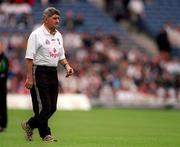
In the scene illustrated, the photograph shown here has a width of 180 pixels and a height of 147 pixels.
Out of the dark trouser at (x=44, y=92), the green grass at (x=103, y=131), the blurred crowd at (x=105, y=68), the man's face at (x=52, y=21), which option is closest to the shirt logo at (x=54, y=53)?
the dark trouser at (x=44, y=92)

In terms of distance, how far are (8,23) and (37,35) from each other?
79.5 feet

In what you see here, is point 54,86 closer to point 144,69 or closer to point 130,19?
point 144,69

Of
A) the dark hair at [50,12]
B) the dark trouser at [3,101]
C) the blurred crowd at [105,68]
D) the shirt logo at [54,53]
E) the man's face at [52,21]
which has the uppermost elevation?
the dark hair at [50,12]

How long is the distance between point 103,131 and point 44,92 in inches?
209

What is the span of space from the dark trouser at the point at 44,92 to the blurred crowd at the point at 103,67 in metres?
18.8

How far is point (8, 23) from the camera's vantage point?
4003cm

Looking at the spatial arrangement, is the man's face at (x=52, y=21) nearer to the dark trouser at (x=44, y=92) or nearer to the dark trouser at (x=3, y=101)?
the dark trouser at (x=44, y=92)

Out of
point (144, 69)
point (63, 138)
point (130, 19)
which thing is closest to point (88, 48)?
point (144, 69)

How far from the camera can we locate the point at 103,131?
2119cm

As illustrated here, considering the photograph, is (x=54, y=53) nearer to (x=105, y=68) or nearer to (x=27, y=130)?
(x=27, y=130)

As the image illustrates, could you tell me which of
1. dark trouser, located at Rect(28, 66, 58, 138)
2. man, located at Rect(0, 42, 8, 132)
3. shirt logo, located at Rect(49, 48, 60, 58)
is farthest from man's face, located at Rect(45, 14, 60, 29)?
man, located at Rect(0, 42, 8, 132)

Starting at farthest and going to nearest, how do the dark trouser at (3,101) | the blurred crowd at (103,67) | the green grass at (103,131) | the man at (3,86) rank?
the blurred crowd at (103,67)
the dark trouser at (3,101)
the man at (3,86)
the green grass at (103,131)

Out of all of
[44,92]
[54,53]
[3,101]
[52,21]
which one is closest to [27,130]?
[44,92]

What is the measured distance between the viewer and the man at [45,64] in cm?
1603
